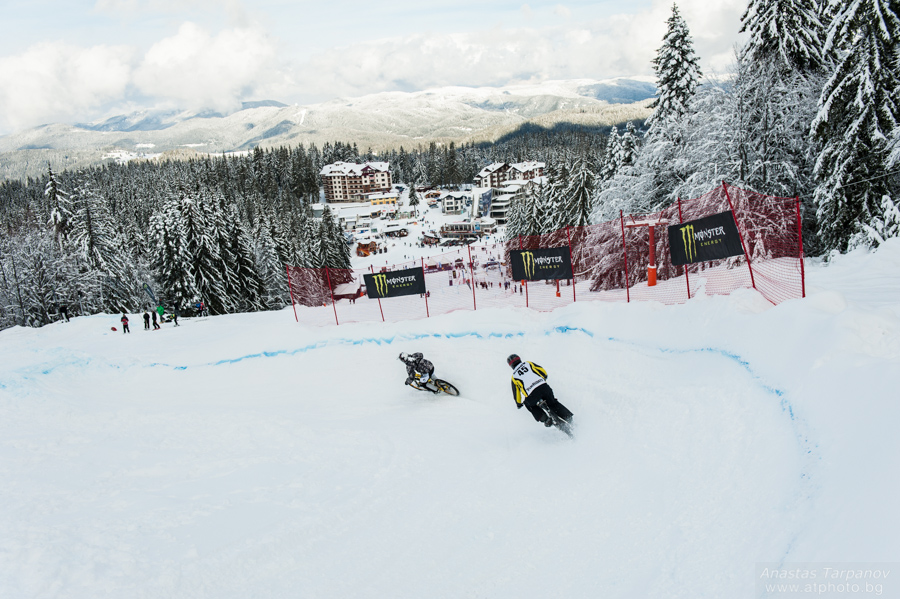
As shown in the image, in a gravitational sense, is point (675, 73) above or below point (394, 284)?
above

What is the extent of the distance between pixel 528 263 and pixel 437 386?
537 cm

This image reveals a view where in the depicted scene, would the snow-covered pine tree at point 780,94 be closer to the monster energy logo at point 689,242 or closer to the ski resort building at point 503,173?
the monster energy logo at point 689,242

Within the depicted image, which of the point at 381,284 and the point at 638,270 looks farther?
the point at 638,270

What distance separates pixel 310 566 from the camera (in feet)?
16.9

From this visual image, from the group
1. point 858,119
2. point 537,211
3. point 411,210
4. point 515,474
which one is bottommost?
point 515,474

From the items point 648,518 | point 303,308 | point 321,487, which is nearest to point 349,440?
point 321,487

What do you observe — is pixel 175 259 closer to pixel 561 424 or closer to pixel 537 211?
pixel 537 211

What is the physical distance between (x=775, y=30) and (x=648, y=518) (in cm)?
2025

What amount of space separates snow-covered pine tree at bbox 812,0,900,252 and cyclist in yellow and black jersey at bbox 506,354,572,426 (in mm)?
13940

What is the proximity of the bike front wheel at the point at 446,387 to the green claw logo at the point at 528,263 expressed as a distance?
4.90 meters

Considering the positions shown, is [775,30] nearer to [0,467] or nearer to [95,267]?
[0,467]

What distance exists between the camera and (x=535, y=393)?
7.59m

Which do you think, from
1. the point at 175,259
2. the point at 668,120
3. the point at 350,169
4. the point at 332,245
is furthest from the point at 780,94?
the point at 350,169

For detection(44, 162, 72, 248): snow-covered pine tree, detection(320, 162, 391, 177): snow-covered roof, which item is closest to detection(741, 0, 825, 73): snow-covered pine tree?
detection(44, 162, 72, 248): snow-covered pine tree
